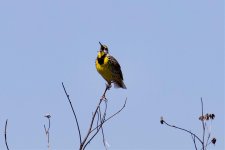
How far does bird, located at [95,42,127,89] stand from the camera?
9008mm

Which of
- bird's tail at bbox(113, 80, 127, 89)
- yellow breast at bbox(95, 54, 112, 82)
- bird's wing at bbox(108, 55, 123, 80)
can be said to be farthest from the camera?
bird's tail at bbox(113, 80, 127, 89)

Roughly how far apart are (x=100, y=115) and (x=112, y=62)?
5587 mm

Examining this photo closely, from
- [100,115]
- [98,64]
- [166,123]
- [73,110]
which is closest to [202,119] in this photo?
[166,123]

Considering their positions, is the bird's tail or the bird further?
the bird's tail

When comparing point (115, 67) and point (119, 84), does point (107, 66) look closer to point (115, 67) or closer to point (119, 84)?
point (115, 67)

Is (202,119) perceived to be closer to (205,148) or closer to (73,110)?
(205,148)

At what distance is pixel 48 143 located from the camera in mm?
3256

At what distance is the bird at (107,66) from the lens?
9008mm

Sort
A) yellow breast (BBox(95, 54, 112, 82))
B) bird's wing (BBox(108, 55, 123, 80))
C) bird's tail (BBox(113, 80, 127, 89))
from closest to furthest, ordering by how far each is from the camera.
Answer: yellow breast (BBox(95, 54, 112, 82))
bird's wing (BBox(108, 55, 123, 80))
bird's tail (BBox(113, 80, 127, 89))

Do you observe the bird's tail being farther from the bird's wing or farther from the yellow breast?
the yellow breast

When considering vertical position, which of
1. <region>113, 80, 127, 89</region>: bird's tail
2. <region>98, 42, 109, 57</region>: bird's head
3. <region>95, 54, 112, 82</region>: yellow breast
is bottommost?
<region>113, 80, 127, 89</region>: bird's tail

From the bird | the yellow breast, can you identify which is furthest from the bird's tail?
the yellow breast

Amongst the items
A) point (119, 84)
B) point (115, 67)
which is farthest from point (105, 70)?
point (119, 84)

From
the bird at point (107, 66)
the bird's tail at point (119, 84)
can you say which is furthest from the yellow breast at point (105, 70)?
the bird's tail at point (119, 84)
